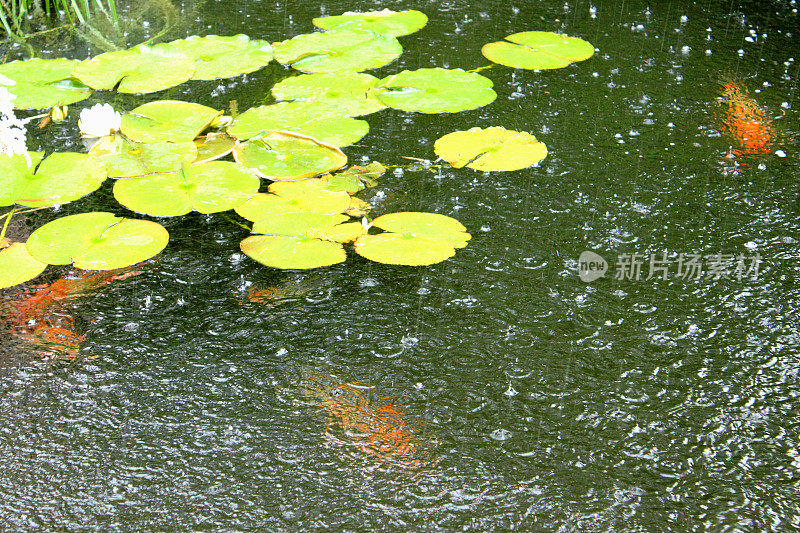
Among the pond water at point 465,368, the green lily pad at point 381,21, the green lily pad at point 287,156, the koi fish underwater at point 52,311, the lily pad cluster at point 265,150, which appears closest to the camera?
the pond water at point 465,368

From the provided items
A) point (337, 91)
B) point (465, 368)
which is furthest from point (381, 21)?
point (465, 368)

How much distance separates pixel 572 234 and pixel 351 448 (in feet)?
2.95

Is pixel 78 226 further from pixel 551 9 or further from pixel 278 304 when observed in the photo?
pixel 551 9

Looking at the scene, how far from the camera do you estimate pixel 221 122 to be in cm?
249

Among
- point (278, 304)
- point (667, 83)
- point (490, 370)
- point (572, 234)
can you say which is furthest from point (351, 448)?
point (667, 83)

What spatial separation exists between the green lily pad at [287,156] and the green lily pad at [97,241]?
38 centimetres

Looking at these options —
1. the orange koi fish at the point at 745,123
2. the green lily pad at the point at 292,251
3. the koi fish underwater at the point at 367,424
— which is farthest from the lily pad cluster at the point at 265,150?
the orange koi fish at the point at 745,123

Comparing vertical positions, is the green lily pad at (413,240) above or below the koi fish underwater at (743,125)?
below

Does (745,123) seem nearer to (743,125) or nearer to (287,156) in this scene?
(743,125)

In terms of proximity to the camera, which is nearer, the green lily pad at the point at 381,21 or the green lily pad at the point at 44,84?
the green lily pad at the point at 44,84

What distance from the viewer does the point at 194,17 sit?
129 inches

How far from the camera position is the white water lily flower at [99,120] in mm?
2375

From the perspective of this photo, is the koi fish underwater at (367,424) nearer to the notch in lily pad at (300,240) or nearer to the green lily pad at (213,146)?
the notch in lily pad at (300,240)

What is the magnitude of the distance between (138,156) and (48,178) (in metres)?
0.26
